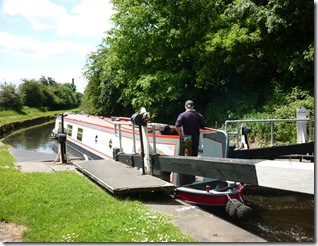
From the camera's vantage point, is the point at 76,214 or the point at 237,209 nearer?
the point at 76,214

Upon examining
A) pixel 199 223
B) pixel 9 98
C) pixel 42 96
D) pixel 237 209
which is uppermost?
pixel 42 96

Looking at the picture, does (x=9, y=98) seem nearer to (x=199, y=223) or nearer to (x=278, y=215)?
(x=278, y=215)

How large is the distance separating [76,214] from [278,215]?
3736mm

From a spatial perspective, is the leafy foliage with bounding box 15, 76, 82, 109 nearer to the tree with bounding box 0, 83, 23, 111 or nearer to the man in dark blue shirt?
the tree with bounding box 0, 83, 23, 111

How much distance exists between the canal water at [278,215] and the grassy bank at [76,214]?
199 cm

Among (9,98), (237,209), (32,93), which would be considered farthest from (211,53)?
(32,93)

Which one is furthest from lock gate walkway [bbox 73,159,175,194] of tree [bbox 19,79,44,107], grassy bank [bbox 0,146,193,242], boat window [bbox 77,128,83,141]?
tree [bbox 19,79,44,107]

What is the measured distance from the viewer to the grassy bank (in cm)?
329

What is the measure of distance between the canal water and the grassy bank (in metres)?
1.99

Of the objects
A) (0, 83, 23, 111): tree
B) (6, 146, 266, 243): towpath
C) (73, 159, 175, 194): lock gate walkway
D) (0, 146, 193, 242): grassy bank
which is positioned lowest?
(6, 146, 266, 243): towpath

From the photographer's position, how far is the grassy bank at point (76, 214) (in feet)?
10.8

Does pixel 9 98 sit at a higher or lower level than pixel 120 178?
higher

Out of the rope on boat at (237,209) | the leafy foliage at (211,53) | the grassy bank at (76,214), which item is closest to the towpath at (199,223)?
the grassy bank at (76,214)

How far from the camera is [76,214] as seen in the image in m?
3.96
